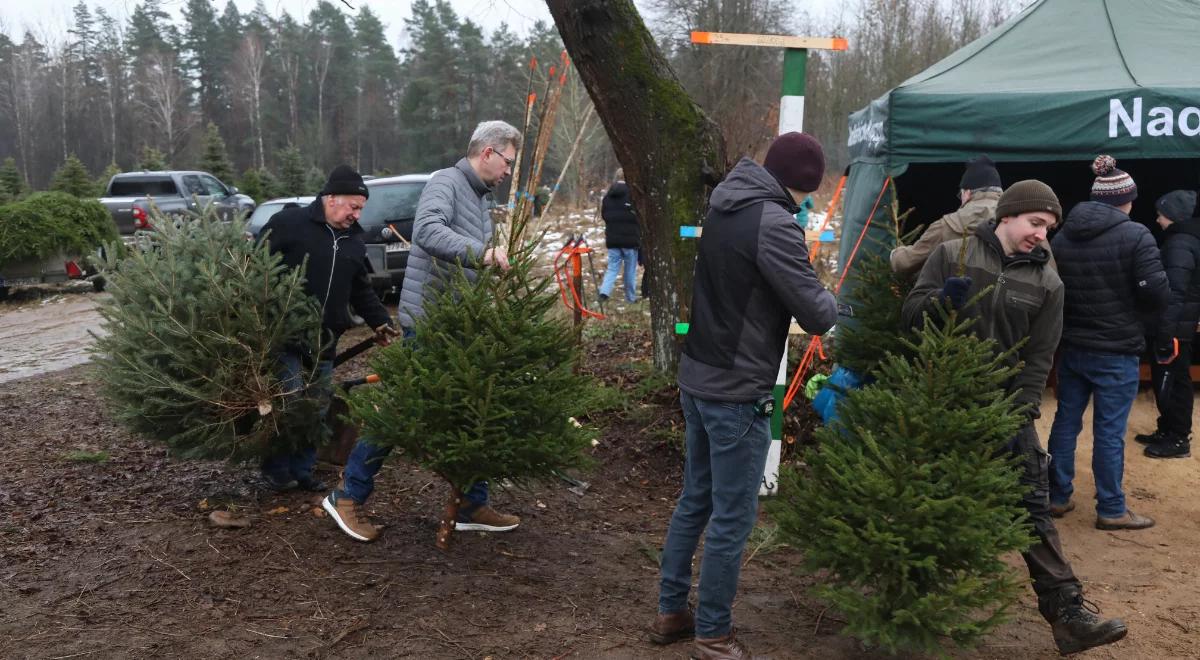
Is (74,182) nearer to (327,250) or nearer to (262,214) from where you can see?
(262,214)

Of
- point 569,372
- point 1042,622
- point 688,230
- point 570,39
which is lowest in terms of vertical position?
point 1042,622

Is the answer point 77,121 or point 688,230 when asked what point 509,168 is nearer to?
point 688,230

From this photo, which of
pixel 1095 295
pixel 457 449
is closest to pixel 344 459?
pixel 457 449

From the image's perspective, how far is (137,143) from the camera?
4988cm

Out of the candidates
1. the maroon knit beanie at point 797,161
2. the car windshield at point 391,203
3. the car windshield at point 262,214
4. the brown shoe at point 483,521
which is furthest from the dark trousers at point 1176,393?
the car windshield at point 262,214

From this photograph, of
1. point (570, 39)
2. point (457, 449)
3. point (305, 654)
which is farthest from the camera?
point (570, 39)

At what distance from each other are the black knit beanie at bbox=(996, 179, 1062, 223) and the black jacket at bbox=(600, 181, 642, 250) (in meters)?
8.41

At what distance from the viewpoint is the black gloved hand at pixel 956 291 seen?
11.9ft

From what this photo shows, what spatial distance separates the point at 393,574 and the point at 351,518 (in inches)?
16.7

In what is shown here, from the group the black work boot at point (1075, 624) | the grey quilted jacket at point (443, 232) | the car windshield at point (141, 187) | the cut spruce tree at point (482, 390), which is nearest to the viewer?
the black work boot at point (1075, 624)

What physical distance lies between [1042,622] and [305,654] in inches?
118

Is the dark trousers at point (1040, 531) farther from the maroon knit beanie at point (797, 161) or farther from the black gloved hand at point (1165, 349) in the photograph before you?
the black gloved hand at point (1165, 349)

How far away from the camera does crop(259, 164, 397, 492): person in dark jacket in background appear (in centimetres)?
467

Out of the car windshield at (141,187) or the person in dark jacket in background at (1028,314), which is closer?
the person in dark jacket in background at (1028,314)
